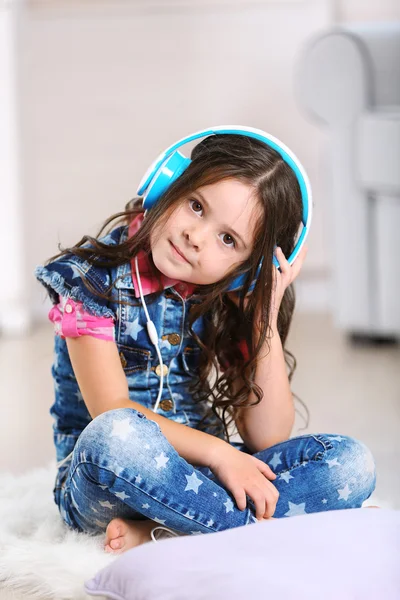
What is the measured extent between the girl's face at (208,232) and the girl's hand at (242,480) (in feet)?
0.69

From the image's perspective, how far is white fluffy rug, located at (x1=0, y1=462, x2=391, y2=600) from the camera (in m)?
0.92

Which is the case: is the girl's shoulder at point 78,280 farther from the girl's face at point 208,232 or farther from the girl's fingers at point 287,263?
the girl's fingers at point 287,263

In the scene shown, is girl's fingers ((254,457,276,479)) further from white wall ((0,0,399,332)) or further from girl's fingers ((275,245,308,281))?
white wall ((0,0,399,332))

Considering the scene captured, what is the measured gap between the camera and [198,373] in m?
1.15

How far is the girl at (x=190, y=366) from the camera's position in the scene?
968mm

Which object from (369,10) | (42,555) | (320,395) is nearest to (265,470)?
(42,555)

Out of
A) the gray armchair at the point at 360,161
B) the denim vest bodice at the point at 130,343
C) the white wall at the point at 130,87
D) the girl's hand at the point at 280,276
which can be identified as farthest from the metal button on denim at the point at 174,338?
the white wall at the point at 130,87

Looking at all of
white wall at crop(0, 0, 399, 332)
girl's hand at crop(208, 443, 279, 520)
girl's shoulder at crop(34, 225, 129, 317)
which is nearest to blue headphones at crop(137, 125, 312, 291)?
girl's shoulder at crop(34, 225, 129, 317)

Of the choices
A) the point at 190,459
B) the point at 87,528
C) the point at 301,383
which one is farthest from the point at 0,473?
the point at 301,383

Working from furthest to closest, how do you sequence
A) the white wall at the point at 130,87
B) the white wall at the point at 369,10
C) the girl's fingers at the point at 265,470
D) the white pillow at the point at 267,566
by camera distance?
the white wall at the point at 369,10 < the white wall at the point at 130,87 < the girl's fingers at the point at 265,470 < the white pillow at the point at 267,566

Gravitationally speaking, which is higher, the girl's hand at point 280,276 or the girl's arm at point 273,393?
the girl's hand at point 280,276

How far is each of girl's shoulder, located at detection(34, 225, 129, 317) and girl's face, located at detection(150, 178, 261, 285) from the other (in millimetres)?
82

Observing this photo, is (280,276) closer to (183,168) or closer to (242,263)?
(242,263)

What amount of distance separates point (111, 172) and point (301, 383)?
4.08 feet
